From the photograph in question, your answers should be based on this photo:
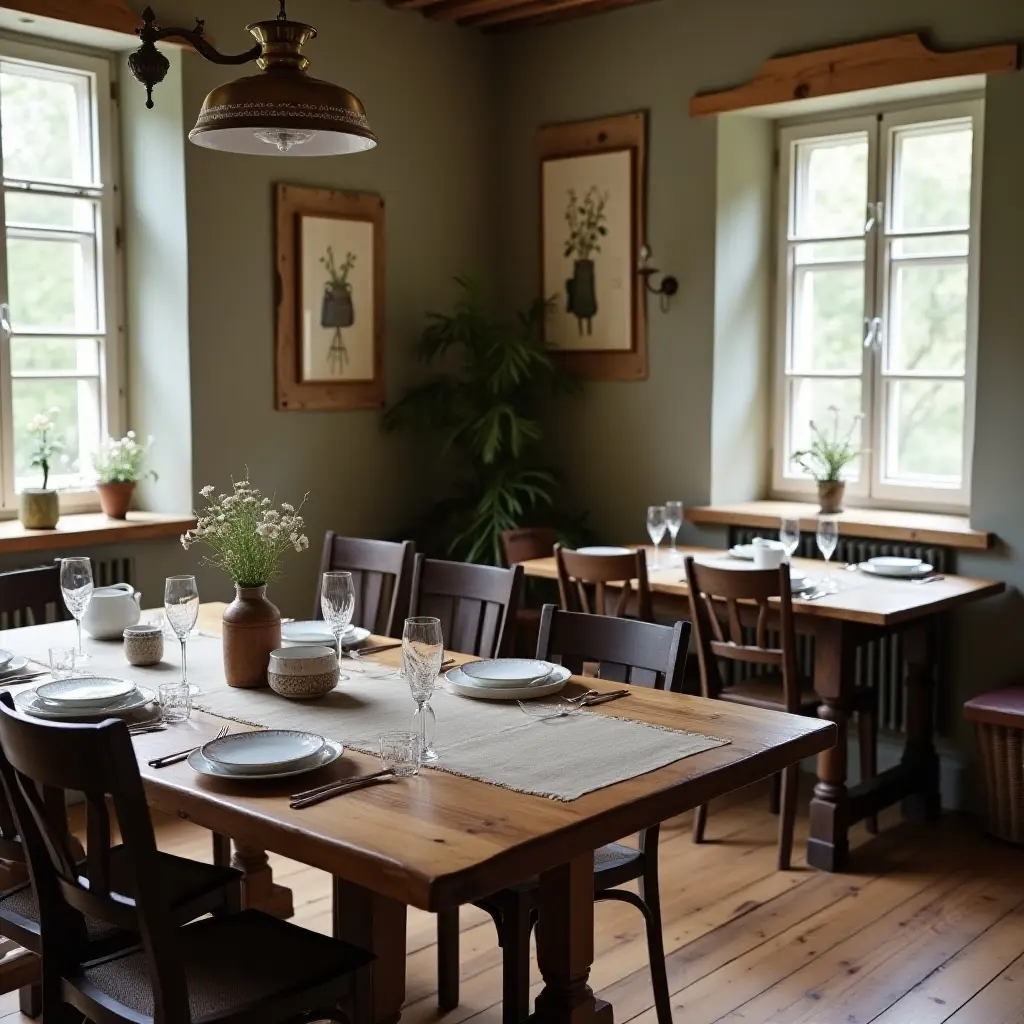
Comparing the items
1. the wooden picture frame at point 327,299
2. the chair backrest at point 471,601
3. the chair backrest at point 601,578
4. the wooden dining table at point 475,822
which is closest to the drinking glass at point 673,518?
the chair backrest at point 601,578

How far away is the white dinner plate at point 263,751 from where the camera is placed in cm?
199

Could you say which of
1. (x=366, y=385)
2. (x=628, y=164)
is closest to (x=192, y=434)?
(x=366, y=385)

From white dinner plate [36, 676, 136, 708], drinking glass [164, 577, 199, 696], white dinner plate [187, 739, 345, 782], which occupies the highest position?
drinking glass [164, 577, 199, 696]

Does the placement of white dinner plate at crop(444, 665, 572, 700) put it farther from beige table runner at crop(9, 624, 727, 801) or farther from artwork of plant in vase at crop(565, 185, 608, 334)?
artwork of plant in vase at crop(565, 185, 608, 334)

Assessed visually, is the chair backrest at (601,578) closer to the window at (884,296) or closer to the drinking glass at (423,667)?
the window at (884,296)

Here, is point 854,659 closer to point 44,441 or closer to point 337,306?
point 337,306

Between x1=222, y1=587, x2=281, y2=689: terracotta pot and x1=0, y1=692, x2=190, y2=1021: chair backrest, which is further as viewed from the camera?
x1=222, y1=587, x2=281, y2=689: terracotta pot

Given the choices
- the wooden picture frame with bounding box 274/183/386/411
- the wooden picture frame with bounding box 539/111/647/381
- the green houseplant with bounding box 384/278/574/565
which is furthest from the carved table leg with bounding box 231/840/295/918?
the wooden picture frame with bounding box 539/111/647/381

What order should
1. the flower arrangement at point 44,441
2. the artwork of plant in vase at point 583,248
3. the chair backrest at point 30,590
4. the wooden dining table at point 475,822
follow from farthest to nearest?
the artwork of plant in vase at point 583,248 → the flower arrangement at point 44,441 → the chair backrest at point 30,590 → the wooden dining table at point 475,822

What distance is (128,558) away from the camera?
14.1 feet

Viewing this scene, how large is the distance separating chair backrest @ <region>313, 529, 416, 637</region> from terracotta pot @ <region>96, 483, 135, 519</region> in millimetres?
937

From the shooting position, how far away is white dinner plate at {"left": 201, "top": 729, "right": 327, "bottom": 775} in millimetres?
1989

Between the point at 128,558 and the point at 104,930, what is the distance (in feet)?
7.37

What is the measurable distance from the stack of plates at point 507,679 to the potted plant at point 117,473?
210cm
